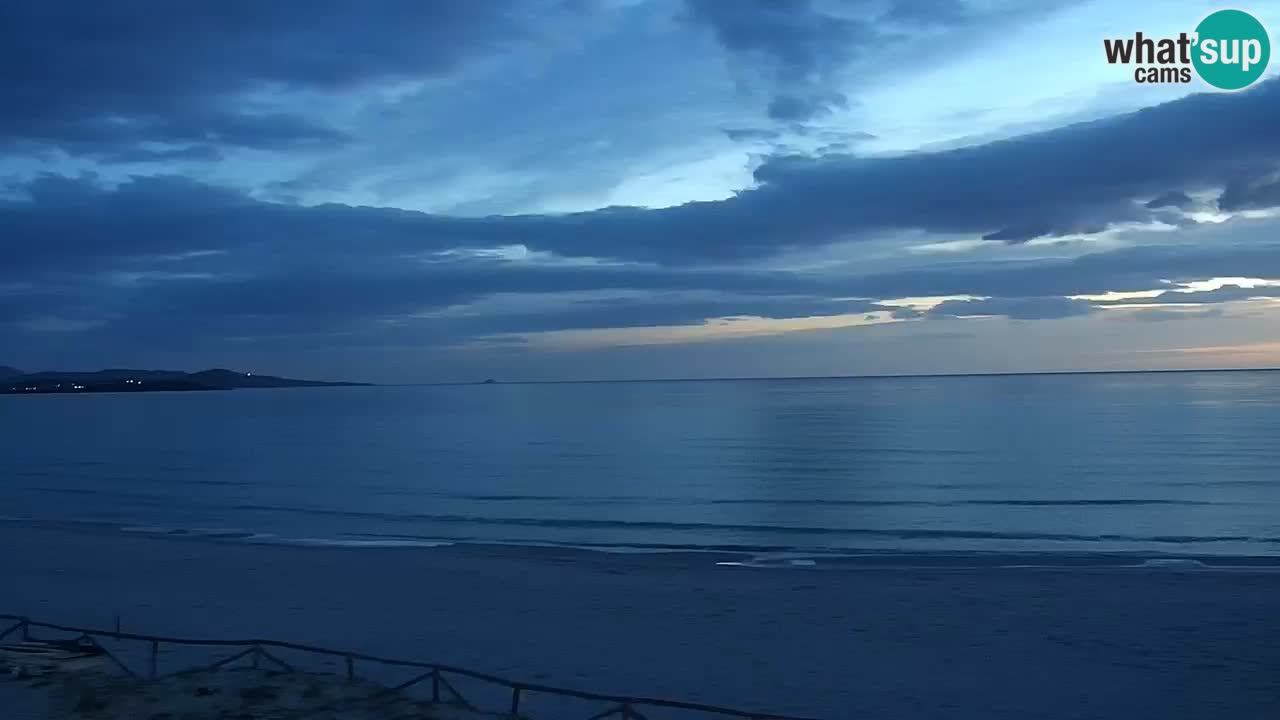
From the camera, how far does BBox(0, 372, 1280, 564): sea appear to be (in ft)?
105

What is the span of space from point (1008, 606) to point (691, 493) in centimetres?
2399

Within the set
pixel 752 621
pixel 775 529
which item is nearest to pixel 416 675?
pixel 752 621

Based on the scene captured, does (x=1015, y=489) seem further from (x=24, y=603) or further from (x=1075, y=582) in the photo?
(x=24, y=603)

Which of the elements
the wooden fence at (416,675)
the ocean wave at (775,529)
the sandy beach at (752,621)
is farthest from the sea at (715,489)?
the wooden fence at (416,675)

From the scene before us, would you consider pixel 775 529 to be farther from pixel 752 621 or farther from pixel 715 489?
pixel 752 621

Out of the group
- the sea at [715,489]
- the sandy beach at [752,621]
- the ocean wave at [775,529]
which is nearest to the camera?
the sandy beach at [752,621]

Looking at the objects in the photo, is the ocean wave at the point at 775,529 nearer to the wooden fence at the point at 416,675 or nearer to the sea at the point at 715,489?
the sea at the point at 715,489

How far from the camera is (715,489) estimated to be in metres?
45.7

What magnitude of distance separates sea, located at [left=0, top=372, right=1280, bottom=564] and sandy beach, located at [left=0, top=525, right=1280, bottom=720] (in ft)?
13.5

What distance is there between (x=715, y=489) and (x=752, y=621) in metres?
25.6

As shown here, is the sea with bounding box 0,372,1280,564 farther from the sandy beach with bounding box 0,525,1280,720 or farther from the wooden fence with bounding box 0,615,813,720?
the wooden fence with bounding box 0,615,813,720

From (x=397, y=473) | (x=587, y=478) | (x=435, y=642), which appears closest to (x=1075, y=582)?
(x=435, y=642)

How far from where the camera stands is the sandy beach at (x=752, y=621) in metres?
15.7

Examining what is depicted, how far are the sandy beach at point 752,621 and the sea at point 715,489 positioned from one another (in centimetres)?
411
